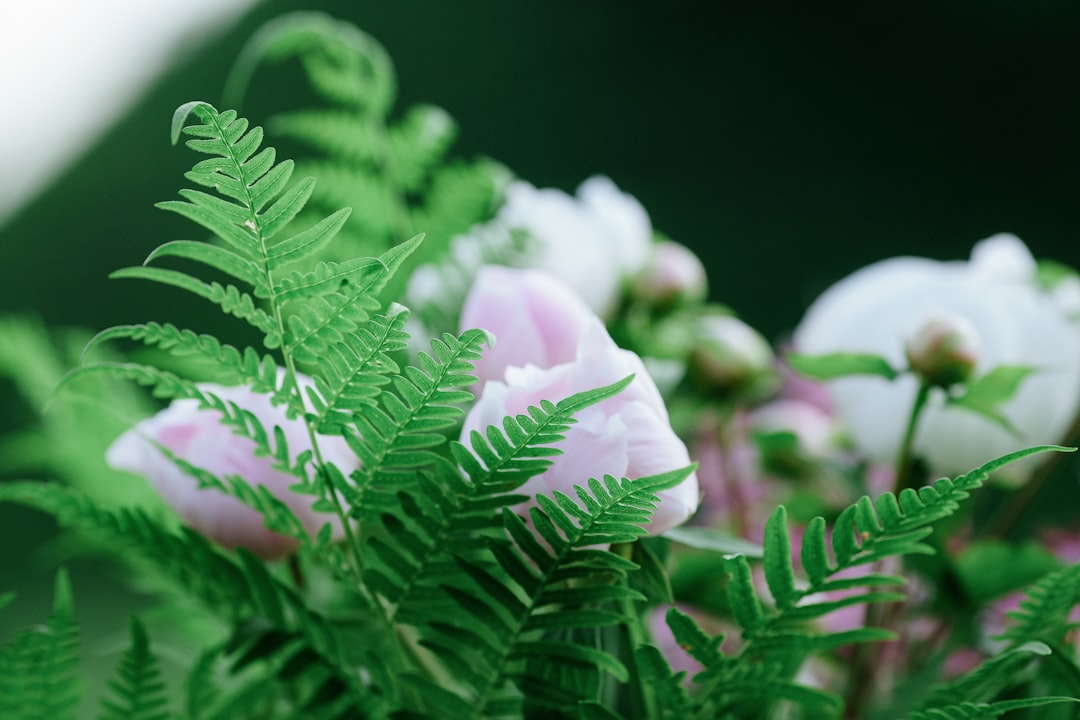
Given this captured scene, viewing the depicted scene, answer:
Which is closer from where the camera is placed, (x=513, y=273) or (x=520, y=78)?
(x=513, y=273)

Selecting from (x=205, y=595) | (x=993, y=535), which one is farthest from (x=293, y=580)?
(x=993, y=535)

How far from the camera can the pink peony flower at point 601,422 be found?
153 mm

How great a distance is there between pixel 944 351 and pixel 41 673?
0.61ft

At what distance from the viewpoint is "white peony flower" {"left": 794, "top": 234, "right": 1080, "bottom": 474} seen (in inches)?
10.2

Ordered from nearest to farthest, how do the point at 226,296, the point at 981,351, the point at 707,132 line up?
the point at 226,296 → the point at 981,351 → the point at 707,132

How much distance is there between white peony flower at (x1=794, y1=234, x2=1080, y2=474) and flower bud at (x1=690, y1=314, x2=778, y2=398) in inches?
1.8

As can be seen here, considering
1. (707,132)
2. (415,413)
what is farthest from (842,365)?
(707,132)

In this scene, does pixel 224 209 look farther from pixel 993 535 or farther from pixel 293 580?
pixel 993 535

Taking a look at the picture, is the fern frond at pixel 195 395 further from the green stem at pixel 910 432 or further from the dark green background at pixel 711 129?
the dark green background at pixel 711 129

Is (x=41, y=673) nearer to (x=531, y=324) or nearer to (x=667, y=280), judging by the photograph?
(x=531, y=324)

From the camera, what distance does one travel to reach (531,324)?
0.65 feet

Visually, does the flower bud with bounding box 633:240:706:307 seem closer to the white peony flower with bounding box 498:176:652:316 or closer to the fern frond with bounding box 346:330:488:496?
the white peony flower with bounding box 498:176:652:316

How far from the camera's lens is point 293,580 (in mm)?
236

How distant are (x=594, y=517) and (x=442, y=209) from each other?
0.19 m
